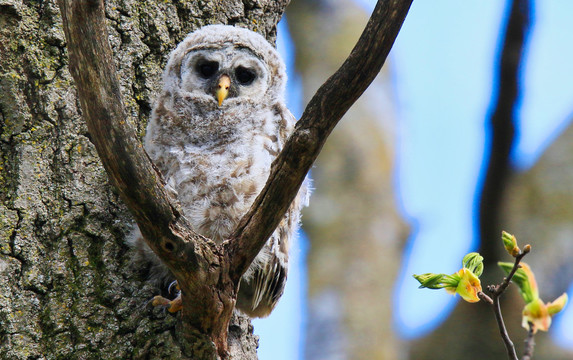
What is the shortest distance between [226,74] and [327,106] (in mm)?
1290

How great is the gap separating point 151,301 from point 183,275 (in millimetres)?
474

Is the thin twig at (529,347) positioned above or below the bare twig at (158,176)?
below

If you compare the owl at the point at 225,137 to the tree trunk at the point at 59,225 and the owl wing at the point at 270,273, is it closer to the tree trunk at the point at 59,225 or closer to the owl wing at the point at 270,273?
the owl wing at the point at 270,273

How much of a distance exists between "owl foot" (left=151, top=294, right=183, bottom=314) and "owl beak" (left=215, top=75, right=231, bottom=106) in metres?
0.89

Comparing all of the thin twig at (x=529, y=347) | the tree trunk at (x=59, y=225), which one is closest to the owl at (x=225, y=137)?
the tree trunk at (x=59, y=225)

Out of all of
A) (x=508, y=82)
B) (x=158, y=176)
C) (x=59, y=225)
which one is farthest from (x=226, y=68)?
(x=158, y=176)

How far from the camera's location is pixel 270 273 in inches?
101

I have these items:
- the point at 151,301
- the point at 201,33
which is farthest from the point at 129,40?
the point at 151,301

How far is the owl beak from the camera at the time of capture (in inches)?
111

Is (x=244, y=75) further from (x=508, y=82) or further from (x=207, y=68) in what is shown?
(x=508, y=82)

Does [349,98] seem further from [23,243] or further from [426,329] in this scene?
[426,329]

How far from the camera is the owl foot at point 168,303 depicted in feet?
7.16

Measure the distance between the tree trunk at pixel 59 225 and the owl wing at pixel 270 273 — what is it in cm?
8

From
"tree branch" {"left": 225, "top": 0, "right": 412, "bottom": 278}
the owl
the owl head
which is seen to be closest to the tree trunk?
the owl
